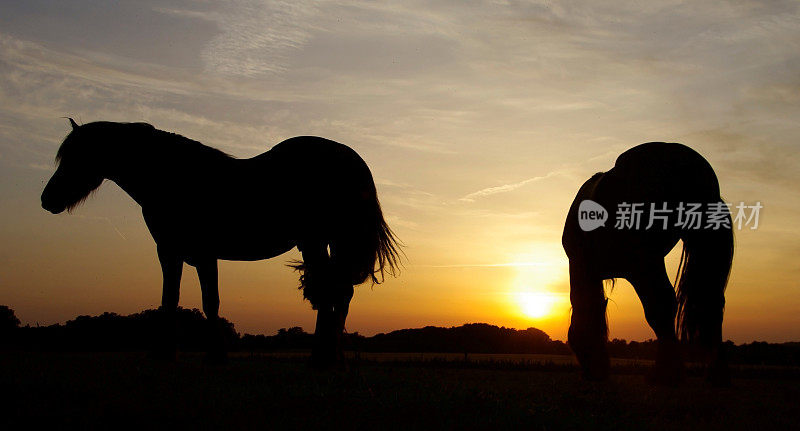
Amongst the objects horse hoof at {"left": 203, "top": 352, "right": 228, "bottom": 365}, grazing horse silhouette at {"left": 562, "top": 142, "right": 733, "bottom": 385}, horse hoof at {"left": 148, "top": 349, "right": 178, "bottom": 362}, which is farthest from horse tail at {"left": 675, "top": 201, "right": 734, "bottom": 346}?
horse hoof at {"left": 148, "top": 349, "right": 178, "bottom": 362}

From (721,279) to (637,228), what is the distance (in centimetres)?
123

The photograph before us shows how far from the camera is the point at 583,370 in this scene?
9656 mm

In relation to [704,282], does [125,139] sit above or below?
above

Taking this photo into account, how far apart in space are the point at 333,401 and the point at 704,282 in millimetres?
5357

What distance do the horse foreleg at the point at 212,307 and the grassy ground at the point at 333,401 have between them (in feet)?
2.39

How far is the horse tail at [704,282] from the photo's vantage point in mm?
8789

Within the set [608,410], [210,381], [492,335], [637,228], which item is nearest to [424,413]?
[608,410]

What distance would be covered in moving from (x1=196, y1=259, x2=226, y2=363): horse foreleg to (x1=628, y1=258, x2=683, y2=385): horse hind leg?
18.3ft

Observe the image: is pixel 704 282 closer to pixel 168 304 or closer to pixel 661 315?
pixel 661 315

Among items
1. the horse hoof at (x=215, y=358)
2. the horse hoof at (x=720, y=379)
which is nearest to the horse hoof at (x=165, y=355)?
the horse hoof at (x=215, y=358)

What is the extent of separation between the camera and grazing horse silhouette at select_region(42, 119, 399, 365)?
10.1m

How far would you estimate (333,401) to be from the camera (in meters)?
5.96

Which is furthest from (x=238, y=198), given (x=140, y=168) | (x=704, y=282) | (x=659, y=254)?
(x=704, y=282)

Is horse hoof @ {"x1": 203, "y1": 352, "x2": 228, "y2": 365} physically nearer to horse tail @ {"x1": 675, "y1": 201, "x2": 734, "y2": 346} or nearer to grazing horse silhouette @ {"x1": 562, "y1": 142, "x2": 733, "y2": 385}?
grazing horse silhouette @ {"x1": 562, "y1": 142, "x2": 733, "y2": 385}
